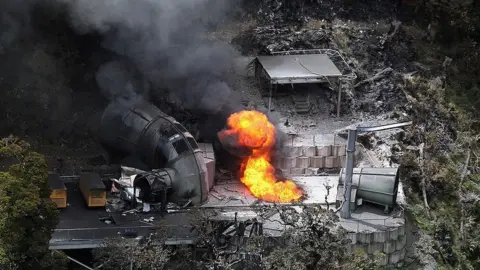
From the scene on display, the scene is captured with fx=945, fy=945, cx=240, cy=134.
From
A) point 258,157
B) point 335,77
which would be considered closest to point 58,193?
point 258,157

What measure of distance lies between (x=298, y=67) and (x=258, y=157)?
8.00 metres

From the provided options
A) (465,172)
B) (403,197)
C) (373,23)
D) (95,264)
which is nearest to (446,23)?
(373,23)

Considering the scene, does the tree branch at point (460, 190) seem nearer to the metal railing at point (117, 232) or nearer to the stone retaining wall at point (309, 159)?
the stone retaining wall at point (309, 159)

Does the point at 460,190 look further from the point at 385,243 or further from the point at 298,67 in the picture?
the point at 298,67

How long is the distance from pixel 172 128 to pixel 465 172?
16.3m

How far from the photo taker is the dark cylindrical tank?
140 feet

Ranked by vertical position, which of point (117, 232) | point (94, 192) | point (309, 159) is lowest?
point (117, 232)

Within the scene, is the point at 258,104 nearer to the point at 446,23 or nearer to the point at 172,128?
the point at 172,128

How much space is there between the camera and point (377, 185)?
43500 mm

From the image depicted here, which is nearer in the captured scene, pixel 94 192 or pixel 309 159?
pixel 94 192

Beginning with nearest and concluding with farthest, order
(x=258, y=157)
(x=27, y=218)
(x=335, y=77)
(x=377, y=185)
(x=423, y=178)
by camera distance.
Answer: (x=27, y=218)
(x=377, y=185)
(x=258, y=157)
(x=423, y=178)
(x=335, y=77)

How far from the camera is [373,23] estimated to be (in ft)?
192

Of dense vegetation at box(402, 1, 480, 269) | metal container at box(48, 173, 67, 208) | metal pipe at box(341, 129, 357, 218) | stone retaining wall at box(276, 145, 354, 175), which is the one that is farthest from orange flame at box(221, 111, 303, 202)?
metal container at box(48, 173, 67, 208)

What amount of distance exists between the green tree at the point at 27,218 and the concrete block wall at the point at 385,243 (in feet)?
43.0
